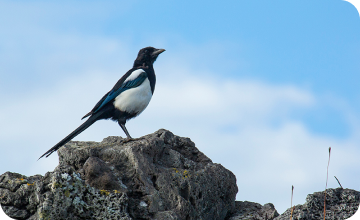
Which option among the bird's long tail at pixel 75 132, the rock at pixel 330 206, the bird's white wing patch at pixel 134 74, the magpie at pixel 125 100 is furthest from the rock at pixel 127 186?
the bird's white wing patch at pixel 134 74

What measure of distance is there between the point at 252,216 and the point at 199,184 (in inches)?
38.0

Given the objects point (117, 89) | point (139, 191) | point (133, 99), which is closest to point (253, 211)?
point (139, 191)

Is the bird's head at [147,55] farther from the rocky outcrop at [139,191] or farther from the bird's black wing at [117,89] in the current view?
the rocky outcrop at [139,191]

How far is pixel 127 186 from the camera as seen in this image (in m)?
4.42

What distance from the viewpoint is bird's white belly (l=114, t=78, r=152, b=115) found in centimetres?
679

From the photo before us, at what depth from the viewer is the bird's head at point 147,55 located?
24.7ft

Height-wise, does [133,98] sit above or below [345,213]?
above

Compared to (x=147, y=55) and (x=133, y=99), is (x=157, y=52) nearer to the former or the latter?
(x=147, y=55)

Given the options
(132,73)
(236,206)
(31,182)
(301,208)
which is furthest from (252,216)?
(132,73)

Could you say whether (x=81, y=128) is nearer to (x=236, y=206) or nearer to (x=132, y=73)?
(x=132, y=73)

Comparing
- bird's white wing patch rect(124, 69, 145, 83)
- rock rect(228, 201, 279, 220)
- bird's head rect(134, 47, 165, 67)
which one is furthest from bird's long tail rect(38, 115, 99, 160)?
rock rect(228, 201, 279, 220)

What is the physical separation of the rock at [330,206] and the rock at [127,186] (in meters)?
1.03

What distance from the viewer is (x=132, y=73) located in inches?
280

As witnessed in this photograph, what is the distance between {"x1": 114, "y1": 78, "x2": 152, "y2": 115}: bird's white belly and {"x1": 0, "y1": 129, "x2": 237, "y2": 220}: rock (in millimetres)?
1440
